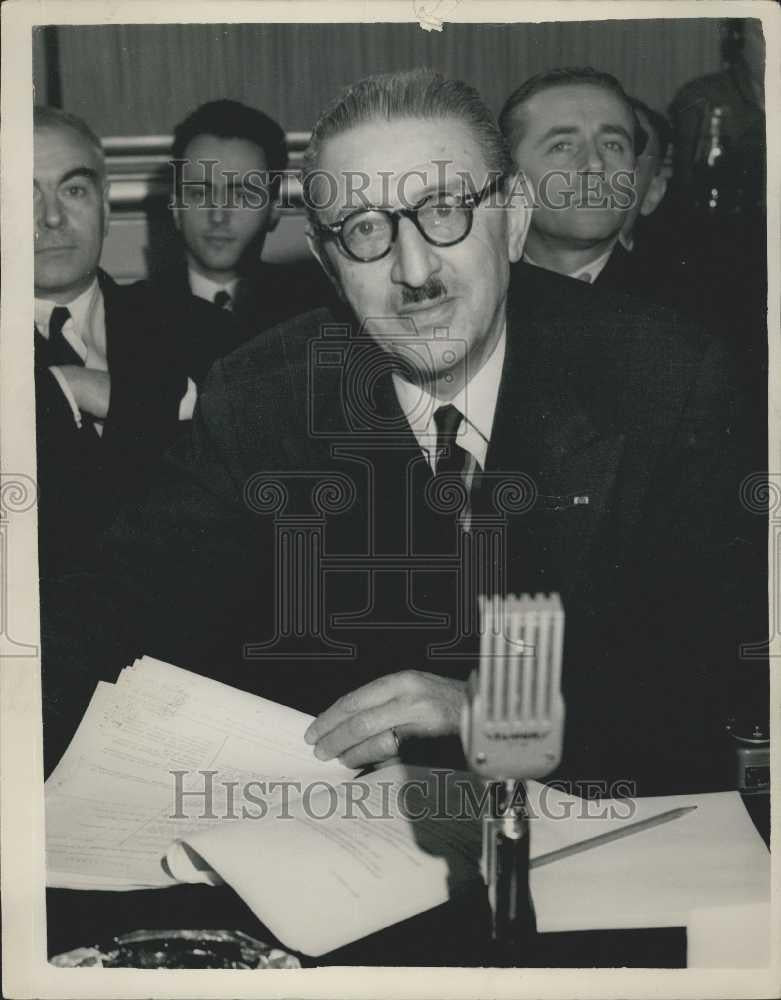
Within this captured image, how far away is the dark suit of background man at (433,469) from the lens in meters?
1.24

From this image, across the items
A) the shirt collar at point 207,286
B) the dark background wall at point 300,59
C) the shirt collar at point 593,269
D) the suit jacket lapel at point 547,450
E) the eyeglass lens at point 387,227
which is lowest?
the suit jacket lapel at point 547,450

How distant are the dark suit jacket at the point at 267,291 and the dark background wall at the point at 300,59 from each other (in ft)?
0.56

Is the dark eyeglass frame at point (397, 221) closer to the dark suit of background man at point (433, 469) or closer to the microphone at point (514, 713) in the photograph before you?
the dark suit of background man at point (433, 469)

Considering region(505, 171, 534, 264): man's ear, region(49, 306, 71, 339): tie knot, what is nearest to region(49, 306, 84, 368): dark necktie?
region(49, 306, 71, 339): tie knot

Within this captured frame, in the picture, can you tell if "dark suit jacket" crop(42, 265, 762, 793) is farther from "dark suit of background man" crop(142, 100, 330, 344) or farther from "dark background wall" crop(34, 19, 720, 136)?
"dark background wall" crop(34, 19, 720, 136)

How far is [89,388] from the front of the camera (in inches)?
51.2

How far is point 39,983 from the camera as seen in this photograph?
44.9 inches

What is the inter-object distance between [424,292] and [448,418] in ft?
0.54

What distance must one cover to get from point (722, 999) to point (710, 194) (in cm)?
94

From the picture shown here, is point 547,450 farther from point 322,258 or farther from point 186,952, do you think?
point 186,952

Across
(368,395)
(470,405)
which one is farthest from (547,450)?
(368,395)

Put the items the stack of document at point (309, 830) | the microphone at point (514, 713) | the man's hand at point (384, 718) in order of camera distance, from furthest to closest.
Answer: the man's hand at point (384, 718), the stack of document at point (309, 830), the microphone at point (514, 713)

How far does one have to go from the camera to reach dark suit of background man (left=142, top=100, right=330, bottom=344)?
1.28m

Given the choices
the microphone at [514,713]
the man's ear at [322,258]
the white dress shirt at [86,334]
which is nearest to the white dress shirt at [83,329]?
the white dress shirt at [86,334]
